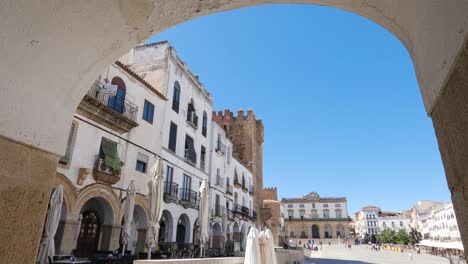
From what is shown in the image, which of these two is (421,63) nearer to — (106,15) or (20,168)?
(106,15)

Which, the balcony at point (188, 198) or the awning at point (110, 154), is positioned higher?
the awning at point (110, 154)

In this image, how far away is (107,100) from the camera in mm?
12430

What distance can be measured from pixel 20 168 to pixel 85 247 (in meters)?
11.7

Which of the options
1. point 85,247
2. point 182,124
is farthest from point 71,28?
point 182,124

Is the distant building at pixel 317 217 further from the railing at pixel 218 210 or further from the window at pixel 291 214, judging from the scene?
the railing at pixel 218 210

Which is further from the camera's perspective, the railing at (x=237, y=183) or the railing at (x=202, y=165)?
the railing at (x=237, y=183)

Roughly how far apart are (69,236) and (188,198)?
816 centimetres

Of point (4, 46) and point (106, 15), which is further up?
point (106, 15)

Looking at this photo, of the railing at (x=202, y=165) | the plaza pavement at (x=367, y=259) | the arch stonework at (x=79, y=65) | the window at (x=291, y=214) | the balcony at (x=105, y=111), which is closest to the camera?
the arch stonework at (x=79, y=65)

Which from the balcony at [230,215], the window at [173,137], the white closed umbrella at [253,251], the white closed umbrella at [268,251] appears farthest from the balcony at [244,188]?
the white closed umbrella at [253,251]

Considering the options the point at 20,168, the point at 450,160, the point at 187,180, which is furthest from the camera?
the point at 187,180

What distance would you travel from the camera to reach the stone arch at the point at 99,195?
423 inches

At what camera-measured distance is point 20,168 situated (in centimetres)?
202

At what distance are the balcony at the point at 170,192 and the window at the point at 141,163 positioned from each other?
1732 millimetres
